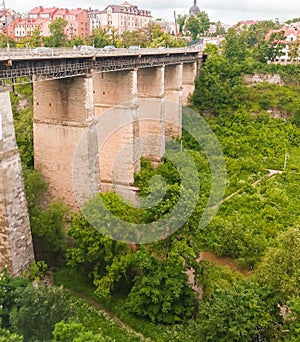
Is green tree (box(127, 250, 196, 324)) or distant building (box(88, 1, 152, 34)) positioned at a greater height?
distant building (box(88, 1, 152, 34))

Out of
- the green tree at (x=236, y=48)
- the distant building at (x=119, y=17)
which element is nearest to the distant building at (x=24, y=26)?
the distant building at (x=119, y=17)

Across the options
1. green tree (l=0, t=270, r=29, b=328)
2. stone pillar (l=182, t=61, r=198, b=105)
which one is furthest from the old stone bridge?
stone pillar (l=182, t=61, r=198, b=105)

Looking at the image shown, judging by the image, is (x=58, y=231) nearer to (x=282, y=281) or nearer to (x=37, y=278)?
(x=37, y=278)

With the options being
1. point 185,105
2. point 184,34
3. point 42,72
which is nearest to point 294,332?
point 42,72

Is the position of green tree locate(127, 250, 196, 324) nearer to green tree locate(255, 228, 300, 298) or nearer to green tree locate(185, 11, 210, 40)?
green tree locate(255, 228, 300, 298)

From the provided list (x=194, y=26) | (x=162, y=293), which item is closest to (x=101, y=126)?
(x=162, y=293)

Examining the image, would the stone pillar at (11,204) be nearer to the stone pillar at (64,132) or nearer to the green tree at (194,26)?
the stone pillar at (64,132)
